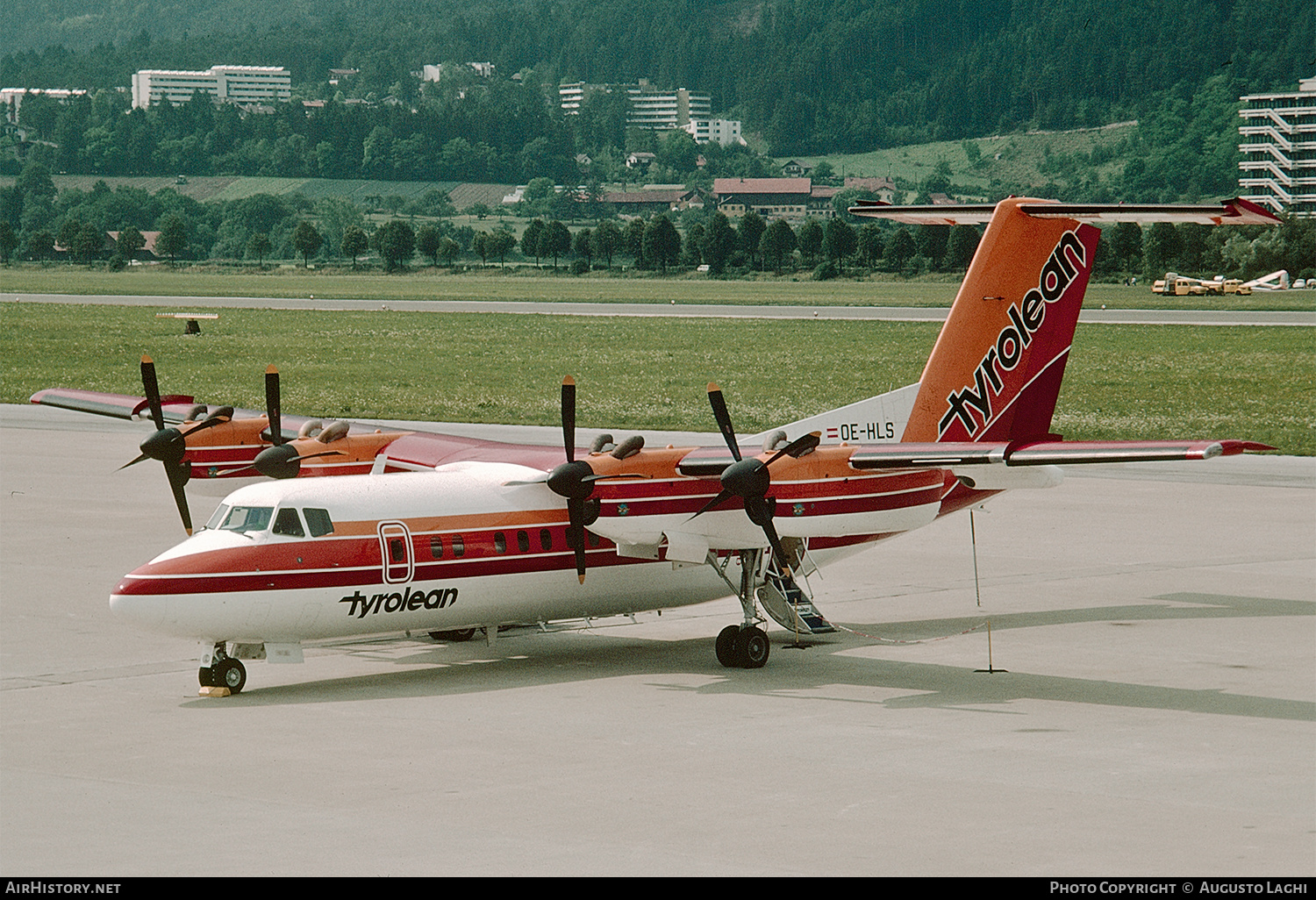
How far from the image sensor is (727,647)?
22.3 metres

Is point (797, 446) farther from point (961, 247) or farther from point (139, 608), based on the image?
point (961, 247)

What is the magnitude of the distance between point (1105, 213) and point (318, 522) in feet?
38.4

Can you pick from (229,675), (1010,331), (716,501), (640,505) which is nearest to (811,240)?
(1010,331)

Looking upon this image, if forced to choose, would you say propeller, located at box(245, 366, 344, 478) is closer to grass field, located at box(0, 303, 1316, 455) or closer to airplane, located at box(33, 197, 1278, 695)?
airplane, located at box(33, 197, 1278, 695)

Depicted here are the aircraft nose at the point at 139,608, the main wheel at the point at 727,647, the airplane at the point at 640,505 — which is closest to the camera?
the aircraft nose at the point at 139,608

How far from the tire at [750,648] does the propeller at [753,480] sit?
1.04 metres

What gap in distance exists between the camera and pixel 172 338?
8962cm

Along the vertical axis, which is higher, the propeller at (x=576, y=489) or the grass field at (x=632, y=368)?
the propeller at (x=576, y=489)

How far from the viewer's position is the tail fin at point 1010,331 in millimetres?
24828

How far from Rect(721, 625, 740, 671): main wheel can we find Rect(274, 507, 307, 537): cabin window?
18.9ft

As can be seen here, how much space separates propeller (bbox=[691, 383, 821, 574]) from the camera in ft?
68.6

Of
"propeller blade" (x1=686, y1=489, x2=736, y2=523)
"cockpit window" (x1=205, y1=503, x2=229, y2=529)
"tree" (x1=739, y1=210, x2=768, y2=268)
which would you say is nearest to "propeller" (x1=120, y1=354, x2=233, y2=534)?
"cockpit window" (x1=205, y1=503, x2=229, y2=529)

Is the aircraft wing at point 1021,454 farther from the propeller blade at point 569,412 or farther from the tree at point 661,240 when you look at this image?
the tree at point 661,240

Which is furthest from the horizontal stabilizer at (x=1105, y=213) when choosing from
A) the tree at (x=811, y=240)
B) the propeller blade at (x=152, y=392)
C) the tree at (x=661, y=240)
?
the tree at (x=661, y=240)
